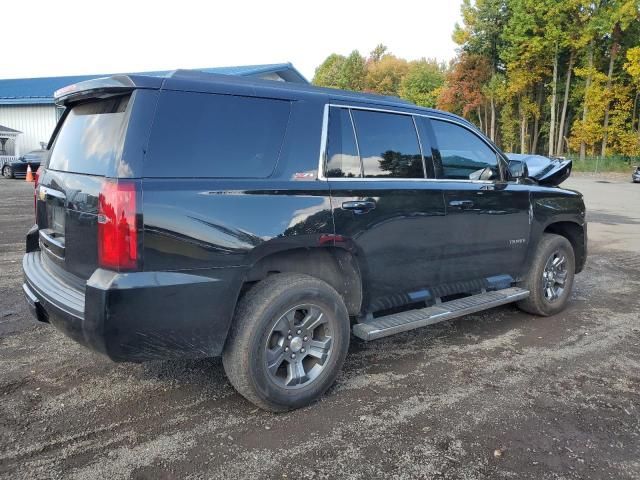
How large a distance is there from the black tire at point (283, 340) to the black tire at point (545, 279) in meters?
2.62

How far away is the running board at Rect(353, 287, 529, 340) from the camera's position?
3711 millimetres

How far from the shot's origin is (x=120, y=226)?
2.70 meters

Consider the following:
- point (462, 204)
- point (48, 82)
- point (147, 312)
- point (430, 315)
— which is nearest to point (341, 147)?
point (462, 204)

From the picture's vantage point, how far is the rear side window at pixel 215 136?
287 cm

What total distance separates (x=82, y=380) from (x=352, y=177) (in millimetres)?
2355

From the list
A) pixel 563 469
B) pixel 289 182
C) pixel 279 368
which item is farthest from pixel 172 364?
pixel 563 469

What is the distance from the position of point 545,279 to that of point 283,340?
331 centimetres

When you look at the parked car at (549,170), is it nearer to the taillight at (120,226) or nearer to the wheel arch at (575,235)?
the wheel arch at (575,235)

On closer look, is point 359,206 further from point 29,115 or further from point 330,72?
point 330,72

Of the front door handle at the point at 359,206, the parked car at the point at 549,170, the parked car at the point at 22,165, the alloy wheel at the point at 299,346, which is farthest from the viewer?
the parked car at the point at 22,165

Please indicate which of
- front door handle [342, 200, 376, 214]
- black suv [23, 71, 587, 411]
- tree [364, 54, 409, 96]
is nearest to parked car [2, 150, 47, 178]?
black suv [23, 71, 587, 411]

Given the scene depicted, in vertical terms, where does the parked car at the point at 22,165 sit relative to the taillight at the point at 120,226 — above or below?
below

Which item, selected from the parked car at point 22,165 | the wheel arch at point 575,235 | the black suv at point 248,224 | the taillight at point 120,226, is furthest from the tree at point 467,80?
the taillight at point 120,226

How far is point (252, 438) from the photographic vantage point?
3.02m
